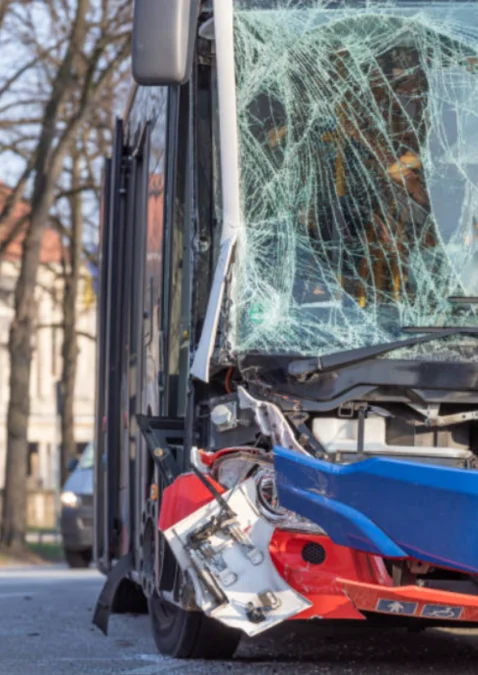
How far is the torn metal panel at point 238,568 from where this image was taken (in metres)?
6.12

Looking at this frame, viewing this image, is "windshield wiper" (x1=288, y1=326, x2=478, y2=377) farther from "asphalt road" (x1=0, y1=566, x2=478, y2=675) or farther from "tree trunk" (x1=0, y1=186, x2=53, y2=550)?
"tree trunk" (x1=0, y1=186, x2=53, y2=550)

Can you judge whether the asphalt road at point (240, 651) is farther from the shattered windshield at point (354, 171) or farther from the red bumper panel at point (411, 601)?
the shattered windshield at point (354, 171)

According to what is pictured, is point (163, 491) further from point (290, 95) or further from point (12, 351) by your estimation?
point (12, 351)

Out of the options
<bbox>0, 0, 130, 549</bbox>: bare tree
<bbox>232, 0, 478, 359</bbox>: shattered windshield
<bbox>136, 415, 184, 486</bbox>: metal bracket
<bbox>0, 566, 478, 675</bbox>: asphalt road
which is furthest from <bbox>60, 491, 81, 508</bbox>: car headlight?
<bbox>232, 0, 478, 359</bbox>: shattered windshield

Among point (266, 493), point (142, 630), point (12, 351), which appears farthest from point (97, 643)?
point (12, 351)

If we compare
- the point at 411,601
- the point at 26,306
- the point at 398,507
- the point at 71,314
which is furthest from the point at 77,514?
the point at 398,507

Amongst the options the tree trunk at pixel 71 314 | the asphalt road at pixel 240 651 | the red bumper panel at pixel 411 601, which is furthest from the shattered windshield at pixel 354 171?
the tree trunk at pixel 71 314

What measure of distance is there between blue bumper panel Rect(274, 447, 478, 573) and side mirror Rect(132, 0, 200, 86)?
1476mm

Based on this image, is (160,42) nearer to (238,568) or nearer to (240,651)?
(238,568)

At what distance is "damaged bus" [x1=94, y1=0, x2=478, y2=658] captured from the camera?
6066 millimetres

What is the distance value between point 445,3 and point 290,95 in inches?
29.1

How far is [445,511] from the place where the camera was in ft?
17.9

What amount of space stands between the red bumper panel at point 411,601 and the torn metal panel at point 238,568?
0.74ft

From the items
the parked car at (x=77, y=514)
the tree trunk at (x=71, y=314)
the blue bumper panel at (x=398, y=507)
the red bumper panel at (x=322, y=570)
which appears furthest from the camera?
the tree trunk at (x=71, y=314)
